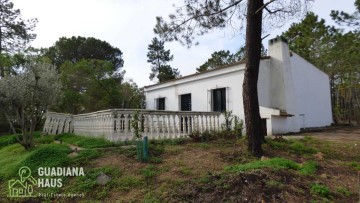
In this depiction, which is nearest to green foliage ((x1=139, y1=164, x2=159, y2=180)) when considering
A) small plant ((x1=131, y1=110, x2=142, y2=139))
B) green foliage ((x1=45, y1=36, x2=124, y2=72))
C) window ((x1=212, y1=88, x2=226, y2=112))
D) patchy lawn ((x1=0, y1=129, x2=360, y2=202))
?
patchy lawn ((x1=0, y1=129, x2=360, y2=202))

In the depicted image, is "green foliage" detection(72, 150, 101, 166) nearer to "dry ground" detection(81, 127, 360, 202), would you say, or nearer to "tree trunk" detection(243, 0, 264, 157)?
"dry ground" detection(81, 127, 360, 202)

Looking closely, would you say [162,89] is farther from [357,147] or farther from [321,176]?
[321,176]

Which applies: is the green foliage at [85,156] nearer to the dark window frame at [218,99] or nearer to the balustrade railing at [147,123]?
the balustrade railing at [147,123]

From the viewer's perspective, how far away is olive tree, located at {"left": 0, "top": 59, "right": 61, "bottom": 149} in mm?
7746

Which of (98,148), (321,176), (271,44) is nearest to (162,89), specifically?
(271,44)

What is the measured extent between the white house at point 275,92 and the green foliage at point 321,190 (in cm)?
759

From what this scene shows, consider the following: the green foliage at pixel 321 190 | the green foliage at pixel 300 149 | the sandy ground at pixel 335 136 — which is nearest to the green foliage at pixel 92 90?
the sandy ground at pixel 335 136

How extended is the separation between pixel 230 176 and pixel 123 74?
2698cm

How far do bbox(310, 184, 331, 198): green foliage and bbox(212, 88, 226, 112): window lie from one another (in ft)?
31.8

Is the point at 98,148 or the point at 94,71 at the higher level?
the point at 94,71

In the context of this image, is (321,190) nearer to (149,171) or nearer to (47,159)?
(149,171)

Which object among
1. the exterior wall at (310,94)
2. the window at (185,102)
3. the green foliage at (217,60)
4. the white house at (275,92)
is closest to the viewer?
the white house at (275,92)

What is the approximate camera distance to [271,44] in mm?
13352

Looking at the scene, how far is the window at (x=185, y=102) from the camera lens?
1639cm
